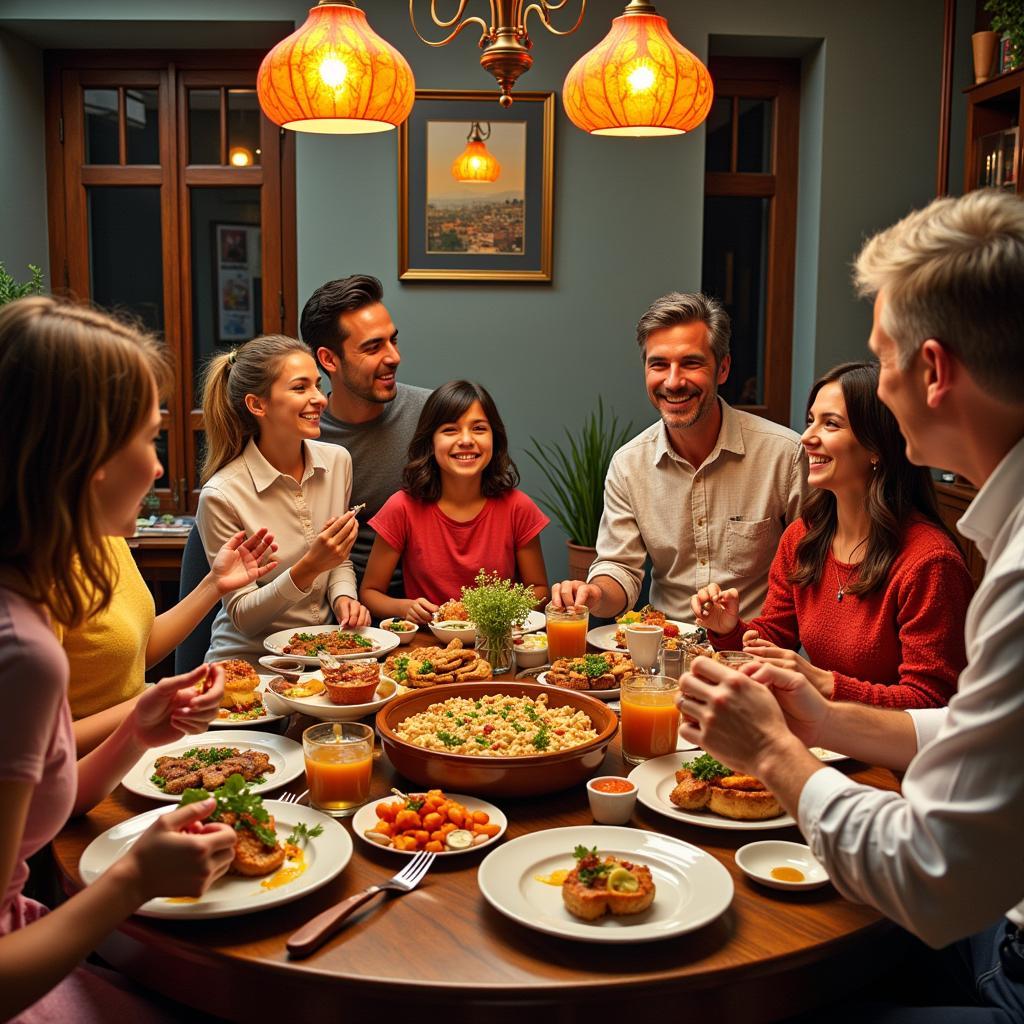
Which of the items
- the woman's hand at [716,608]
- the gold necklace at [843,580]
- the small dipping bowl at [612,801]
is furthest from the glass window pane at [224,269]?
the small dipping bowl at [612,801]

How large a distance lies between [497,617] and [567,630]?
0.17 meters

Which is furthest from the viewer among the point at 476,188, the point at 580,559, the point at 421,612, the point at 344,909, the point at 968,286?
the point at 476,188

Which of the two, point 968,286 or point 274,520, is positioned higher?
Result: point 968,286

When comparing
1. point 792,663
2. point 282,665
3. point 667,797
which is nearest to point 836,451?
point 792,663

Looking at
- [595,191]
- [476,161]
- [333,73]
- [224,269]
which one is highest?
[476,161]

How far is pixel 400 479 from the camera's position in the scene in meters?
3.49

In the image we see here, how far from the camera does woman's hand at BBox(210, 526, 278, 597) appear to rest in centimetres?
225

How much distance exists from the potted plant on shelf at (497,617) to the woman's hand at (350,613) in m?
0.39

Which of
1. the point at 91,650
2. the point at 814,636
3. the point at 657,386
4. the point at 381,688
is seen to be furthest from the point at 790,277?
the point at 91,650

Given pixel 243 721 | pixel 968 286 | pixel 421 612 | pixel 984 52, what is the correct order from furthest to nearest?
pixel 984 52 → pixel 421 612 → pixel 243 721 → pixel 968 286

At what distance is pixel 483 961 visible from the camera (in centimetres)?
123

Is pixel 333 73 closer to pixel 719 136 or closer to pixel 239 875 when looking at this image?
pixel 239 875

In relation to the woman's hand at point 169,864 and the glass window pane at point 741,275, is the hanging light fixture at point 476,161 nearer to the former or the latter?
the glass window pane at point 741,275

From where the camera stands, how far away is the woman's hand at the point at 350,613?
2566 mm
